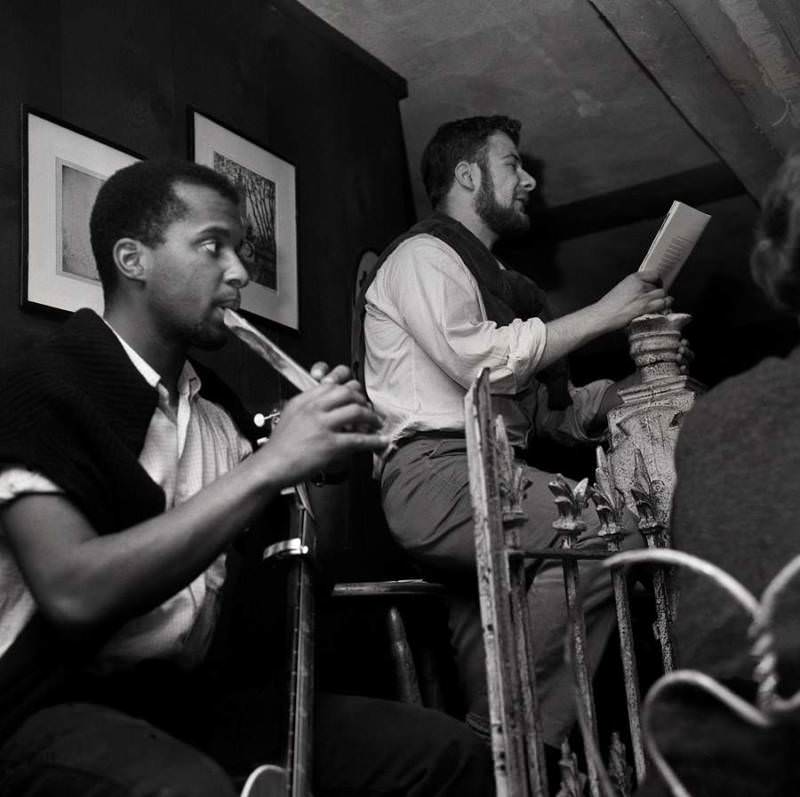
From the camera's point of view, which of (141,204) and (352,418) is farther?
(141,204)

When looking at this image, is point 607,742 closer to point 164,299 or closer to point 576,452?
point 576,452

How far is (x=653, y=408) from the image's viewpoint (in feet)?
8.91

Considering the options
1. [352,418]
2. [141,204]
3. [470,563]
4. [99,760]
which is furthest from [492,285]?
[99,760]

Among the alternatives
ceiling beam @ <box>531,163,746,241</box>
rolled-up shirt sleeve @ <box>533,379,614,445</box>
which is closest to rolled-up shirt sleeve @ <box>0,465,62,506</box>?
rolled-up shirt sleeve @ <box>533,379,614,445</box>

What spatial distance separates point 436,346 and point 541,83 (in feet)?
5.57

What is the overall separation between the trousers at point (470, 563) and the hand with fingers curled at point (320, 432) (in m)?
0.78

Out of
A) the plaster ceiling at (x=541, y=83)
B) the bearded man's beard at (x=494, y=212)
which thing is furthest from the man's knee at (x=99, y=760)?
the plaster ceiling at (x=541, y=83)

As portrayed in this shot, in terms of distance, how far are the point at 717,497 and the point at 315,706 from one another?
85 centimetres

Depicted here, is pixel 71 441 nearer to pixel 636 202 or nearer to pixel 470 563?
pixel 470 563

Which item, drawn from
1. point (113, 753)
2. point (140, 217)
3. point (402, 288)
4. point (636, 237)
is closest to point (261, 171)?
point (402, 288)

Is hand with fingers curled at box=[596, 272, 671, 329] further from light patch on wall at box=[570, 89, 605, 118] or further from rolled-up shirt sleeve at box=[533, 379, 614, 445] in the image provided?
light patch on wall at box=[570, 89, 605, 118]

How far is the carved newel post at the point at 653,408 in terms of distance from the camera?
261 centimetres

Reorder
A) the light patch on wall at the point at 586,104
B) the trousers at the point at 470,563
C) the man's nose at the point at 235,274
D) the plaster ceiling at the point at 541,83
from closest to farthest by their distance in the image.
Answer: the man's nose at the point at 235,274 < the trousers at the point at 470,563 < the plaster ceiling at the point at 541,83 < the light patch on wall at the point at 586,104

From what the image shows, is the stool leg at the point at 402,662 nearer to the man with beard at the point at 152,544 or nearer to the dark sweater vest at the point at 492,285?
the man with beard at the point at 152,544
